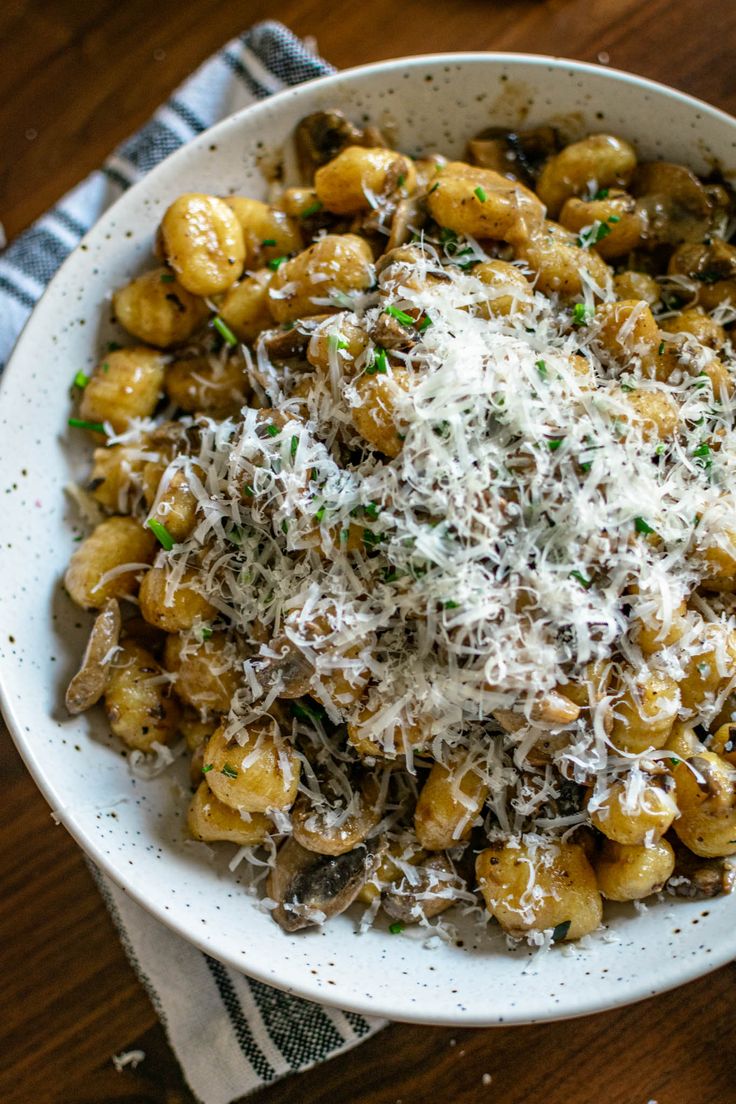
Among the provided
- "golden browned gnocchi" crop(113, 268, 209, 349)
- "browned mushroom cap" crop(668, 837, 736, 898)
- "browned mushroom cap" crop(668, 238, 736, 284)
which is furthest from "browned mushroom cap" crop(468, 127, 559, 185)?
"browned mushroom cap" crop(668, 837, 736, 898)

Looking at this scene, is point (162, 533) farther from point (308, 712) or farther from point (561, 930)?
point (561, 930)

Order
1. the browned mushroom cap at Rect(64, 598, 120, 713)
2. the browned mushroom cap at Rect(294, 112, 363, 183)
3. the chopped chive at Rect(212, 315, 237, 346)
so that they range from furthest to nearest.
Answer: the browned mushroom cap at Rect(294, 112, 363, 183)
the chopped chive at Rect(212, 315, 237, 346)
the browned mushroom cap at Rect(64, 598, 120, 713)

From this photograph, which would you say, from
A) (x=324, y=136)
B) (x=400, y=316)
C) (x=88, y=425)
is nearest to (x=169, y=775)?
(x=88, y=425)

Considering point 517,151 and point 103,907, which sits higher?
point 517,151

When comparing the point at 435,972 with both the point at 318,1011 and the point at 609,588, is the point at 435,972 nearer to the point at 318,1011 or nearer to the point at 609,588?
the point at 318,1011

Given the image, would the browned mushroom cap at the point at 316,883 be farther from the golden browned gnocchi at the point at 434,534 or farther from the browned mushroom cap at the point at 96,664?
the browned mushroom cap at the point at 96,664

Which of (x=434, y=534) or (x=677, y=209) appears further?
(x=677, y=209)

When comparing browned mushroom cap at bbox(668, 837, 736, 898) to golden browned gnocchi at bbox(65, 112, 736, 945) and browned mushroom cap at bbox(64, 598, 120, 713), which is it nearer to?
golden browned gnocchi at bbox(65, 112, 736, 945)
